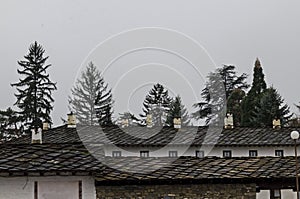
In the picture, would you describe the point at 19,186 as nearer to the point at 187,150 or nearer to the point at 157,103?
the point at 187,150

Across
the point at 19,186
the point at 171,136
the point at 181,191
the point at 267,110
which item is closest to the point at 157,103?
the point at 267,110

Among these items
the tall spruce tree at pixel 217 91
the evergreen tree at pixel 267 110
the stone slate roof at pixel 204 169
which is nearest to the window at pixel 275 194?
Answer: the stone slate roof at pixel 204 169

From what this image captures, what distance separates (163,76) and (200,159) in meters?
10.3

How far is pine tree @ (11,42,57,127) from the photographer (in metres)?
56.6

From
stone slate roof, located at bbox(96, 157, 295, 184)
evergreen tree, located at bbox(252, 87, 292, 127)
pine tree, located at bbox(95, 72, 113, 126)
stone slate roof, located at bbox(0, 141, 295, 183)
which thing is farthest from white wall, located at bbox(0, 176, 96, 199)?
pine tree, located at bbox(95, 72, 113, 126)

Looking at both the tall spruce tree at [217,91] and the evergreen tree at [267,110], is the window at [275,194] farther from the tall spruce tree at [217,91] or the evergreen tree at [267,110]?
the tall spruce tree at [217,91]

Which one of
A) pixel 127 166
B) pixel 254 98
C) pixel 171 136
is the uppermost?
pixel 254 98

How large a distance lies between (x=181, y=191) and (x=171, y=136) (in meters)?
14.9

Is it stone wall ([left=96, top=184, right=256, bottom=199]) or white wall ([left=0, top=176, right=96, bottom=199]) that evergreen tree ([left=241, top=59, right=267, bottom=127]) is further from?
white wall ([left=0, top=176, right=96, bottom=199])

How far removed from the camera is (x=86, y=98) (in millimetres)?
58438

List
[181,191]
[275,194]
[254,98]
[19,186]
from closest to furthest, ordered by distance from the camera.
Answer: [19,186] < [181,191] < [275,194] < [254,98]

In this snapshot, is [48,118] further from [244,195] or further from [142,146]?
[244,195]

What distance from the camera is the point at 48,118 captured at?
56.7 meters

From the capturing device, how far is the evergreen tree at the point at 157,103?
64812 millimetres
